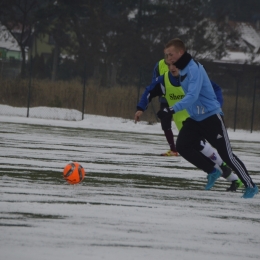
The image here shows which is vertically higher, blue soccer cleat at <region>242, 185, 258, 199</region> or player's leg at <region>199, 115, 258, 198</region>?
player's leg at <region>199, 115, 258, 198</region>

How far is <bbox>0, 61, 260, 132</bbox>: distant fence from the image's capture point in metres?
34.4

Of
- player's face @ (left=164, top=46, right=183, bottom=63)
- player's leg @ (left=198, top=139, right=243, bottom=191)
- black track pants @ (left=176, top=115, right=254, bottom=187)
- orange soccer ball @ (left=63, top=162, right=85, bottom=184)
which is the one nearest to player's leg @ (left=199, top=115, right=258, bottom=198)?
black track pants @ (left=176, top=115, right=254, bottom=187)

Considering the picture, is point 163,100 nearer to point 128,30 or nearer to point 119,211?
point 119,211

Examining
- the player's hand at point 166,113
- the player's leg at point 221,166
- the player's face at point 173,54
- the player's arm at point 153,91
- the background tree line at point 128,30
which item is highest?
the background tree line at point 128,30

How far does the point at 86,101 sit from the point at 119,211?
1065 inches

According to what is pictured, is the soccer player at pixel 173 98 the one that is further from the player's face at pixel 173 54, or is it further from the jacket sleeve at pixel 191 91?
the jacket sleeve at pixel 191 91

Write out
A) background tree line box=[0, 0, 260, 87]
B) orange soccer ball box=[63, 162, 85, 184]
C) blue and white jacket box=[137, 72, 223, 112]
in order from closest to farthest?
orange soccer ball box=[63, 162, 85, 184], blue and white jacket box=[137, 72, 223, 112], background tree line box=[0, 0, 260, 87]

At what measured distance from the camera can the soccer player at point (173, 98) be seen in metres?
11.5

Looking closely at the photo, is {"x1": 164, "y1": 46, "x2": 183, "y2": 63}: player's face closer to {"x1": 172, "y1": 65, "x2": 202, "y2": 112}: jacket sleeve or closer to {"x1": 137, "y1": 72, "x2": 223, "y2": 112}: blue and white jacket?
{"x1": 172, "y1": 65, "x2": 202, "y2": 112}: jacket sleeve

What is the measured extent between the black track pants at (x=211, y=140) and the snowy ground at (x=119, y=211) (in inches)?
16.0

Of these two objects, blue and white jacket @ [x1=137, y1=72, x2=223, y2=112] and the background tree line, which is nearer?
blue and white jacket @ [x1=137, y1=72, x2=223, y2=112]

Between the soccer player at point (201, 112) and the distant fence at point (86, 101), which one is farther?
the distant fence at point (86, 101)

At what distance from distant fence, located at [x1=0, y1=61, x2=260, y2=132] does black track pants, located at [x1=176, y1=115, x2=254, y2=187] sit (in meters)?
22.4

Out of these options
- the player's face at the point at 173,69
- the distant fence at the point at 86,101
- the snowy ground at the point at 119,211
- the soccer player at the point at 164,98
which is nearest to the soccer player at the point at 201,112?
the player's face at the point at 173,69
